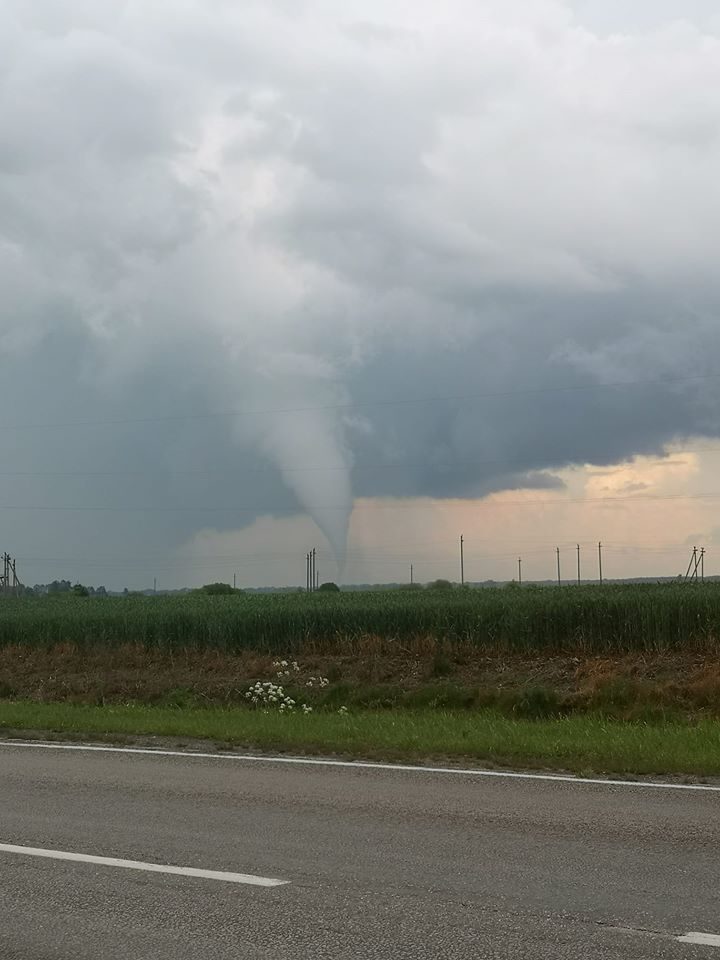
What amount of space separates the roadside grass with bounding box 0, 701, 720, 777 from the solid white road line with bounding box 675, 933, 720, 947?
5869 millimetres

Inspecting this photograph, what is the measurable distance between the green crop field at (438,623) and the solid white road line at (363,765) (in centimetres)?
1186

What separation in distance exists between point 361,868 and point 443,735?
23.8 feet

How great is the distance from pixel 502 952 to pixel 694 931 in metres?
1.21

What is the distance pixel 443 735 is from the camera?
14.8 meters

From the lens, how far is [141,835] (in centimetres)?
895

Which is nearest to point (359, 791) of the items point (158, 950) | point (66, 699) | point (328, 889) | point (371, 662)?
point (328, 889)

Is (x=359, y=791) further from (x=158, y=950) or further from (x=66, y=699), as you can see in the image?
(x=66, y=699)

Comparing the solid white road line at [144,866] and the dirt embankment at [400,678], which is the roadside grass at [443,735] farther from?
the solid white road line at [144,866]

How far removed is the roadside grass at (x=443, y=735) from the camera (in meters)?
12.6

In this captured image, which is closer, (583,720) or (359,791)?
(359,791)

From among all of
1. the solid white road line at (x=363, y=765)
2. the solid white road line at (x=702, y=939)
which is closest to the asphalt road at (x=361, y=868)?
the solid white road line at (x=702, y=939)

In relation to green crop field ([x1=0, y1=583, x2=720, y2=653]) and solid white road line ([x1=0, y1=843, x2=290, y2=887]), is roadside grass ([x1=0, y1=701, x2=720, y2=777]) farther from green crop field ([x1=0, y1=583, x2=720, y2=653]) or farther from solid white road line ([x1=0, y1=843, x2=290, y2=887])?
solid white road line ([x1=0, y1=843, x2=290, y2=887])

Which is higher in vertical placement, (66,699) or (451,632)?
(451,632)

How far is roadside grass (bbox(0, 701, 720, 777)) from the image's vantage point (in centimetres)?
1262
